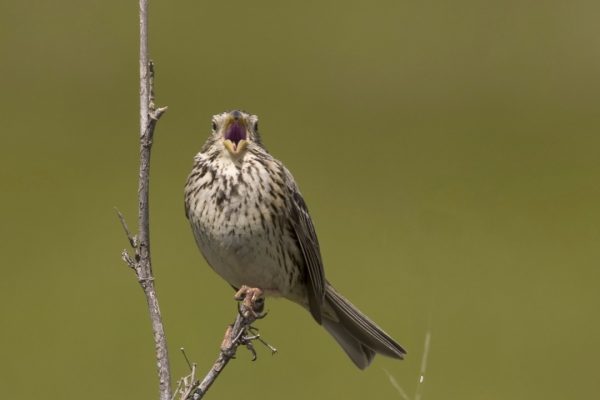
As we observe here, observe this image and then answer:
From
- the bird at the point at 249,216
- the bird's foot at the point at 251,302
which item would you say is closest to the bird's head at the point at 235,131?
the bird at the point at 249,216

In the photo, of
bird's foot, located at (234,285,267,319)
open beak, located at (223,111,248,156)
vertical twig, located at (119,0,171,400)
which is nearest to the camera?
vertical twig, located at (119,0,171,400)

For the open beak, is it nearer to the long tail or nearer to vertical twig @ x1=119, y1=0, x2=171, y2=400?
the long tail

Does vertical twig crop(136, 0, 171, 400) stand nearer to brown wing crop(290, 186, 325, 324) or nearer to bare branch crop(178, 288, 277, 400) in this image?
bare branch crop(178, 288, 277, 400)

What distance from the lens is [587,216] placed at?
14.9m

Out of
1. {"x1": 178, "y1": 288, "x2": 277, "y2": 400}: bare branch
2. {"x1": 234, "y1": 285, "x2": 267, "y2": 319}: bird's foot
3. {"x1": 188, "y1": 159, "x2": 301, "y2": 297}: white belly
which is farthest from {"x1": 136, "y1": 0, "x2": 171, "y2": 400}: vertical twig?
{"x1": 188, "y1": 159, "x2": 301, "y2": 297}: white belly

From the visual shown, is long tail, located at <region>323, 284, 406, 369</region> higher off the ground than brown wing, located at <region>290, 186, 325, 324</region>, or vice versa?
brown wing, located at <region>290, 186, 325, 324</region>

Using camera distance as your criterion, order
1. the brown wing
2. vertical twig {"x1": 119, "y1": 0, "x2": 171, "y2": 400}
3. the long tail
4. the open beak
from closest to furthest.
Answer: vertical twig {"x1": 119, "y1": 0, "x2": 171, "y2": 400} < the open beak < the brown wing < the long tail

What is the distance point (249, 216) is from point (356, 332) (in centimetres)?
89

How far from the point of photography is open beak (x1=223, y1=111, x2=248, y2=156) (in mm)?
6133

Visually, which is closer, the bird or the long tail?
the bird

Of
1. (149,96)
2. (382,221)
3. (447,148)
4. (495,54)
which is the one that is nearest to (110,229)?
(382,221)

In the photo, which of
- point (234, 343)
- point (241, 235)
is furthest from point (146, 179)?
Answer: point (241, 235)

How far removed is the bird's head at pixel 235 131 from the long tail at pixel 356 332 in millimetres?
805

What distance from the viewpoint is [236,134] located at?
20.5 ft
